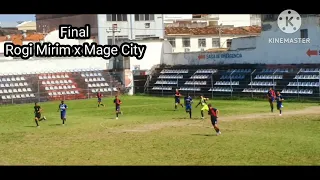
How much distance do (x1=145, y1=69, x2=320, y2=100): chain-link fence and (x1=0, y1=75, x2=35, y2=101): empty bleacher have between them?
1135cm

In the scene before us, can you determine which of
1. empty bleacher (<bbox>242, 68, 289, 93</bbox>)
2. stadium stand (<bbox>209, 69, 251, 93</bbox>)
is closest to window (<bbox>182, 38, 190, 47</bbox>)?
stadium stand (<bbox>209, 69, 251, 93</bbox>)

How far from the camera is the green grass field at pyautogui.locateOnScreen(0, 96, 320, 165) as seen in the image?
19812 mm

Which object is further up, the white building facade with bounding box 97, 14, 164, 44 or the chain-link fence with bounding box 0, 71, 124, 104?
the white building facade with bounding box 97, 14, 164, 44

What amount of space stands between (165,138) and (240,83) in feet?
76.5

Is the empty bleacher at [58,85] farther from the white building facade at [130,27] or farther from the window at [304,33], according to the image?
the window at [304,33]

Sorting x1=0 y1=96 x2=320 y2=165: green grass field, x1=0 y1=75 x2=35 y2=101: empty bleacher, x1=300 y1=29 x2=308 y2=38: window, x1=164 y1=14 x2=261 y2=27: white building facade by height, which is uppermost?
x1=164 y1=14 x2=261 y2=27: white building facade

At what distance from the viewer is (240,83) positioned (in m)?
47.1

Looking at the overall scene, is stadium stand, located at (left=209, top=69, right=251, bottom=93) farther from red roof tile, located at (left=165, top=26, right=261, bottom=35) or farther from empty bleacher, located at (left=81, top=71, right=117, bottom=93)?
red roof tile, located at (left=165, top=26, right=261, bottom=35)

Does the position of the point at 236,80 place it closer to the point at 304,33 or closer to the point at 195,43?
A: the point at 304,33

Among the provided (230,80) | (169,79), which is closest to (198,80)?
(169,79)
